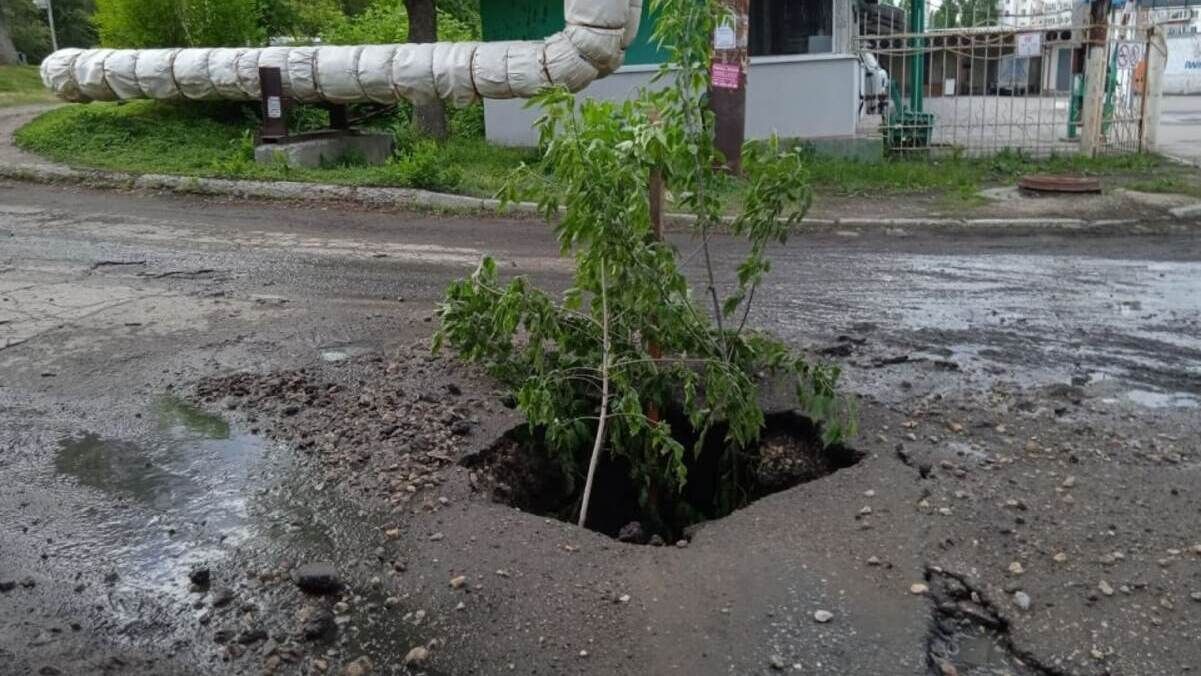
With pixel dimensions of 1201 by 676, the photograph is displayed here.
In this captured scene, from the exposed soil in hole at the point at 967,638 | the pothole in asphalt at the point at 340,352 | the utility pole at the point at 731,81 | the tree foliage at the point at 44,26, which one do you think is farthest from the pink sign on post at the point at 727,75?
the tree foliage at the point at 44,26

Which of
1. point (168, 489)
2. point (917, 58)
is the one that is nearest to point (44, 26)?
point (917, 58)

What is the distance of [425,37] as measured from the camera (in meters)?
15.8

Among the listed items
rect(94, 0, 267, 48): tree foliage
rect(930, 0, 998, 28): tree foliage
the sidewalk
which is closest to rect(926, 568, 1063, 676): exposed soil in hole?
the sidewalk

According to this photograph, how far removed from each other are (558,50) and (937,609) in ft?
35.7

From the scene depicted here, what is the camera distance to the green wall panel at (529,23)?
1633 cm

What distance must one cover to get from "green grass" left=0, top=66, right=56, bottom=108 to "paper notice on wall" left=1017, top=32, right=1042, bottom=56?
59.5 feet

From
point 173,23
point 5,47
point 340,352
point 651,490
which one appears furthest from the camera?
point 5,47

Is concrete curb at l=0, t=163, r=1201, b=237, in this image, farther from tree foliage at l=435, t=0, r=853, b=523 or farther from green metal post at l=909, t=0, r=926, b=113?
tree foliage at l=435, t=0, r=853, b=523

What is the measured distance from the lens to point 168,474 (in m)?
4.89

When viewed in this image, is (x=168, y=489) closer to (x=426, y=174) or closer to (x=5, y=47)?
(x=426, y=174)

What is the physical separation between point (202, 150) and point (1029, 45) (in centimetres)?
1141

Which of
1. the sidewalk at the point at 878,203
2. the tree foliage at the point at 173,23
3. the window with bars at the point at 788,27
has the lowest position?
the sidewalk at the point at 878,203

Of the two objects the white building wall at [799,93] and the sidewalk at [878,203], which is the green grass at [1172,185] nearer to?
the sidewalk at [878,203]

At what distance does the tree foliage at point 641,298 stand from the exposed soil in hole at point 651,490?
0.10m
